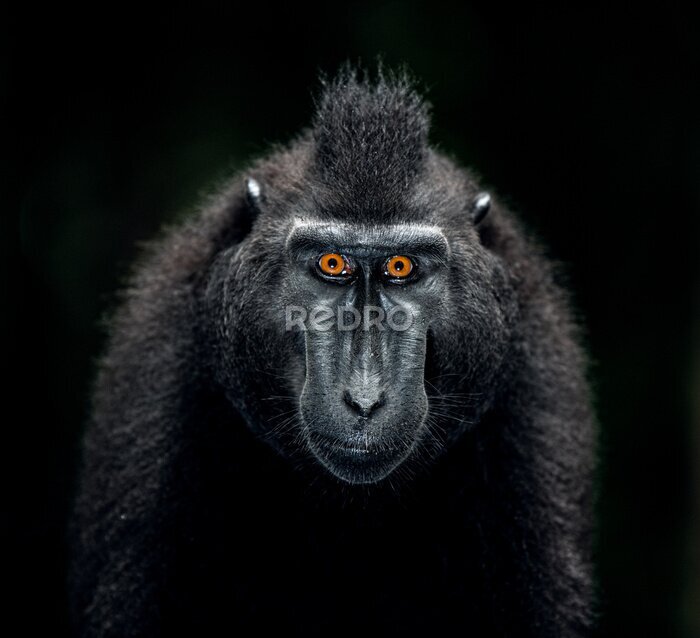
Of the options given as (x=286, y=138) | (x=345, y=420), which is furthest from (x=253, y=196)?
(x=286, y=138)

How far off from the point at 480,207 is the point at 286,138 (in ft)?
15.1

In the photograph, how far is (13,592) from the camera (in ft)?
31.5

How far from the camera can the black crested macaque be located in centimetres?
503

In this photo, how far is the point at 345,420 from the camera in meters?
4.73

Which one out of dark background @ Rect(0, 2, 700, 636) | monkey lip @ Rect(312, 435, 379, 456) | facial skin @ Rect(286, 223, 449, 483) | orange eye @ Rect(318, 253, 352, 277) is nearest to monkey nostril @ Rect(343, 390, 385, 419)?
facial skin @ Rect(286, 223, 449, 483)

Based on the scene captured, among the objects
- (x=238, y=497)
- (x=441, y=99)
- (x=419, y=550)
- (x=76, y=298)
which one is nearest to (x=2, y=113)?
(x=76, y=298)

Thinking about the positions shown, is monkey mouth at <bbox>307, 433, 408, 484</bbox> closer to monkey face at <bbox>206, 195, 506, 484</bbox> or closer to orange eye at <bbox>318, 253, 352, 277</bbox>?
monkey face at <bbox>206, 195, 506, 484</bbox>

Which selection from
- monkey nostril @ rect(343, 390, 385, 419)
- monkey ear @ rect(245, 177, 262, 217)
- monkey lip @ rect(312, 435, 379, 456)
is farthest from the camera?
monkey ear @ rect(245, 177, 262, 217)

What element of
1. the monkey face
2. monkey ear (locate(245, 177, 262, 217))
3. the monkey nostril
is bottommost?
the monkey nostril

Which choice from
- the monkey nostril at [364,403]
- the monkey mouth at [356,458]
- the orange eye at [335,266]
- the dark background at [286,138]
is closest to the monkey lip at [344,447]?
the monkey mouth at [356,458]

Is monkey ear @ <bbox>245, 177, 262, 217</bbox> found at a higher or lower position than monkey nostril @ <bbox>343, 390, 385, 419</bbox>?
higher

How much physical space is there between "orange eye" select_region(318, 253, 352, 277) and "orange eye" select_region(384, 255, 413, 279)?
0.20 meters

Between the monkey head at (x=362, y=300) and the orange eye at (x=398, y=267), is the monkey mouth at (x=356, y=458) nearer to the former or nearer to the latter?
the monkey head at (x=362, y=300)

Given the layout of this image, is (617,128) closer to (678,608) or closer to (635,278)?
(635,278)
